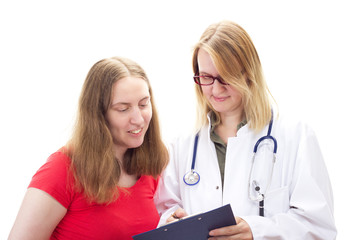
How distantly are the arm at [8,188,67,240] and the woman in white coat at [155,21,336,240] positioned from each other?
0.50 m

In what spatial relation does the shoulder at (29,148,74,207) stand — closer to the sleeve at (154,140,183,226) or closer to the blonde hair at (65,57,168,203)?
the blonde hair at (65,57,168,203)

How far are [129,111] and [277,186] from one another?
71 cm

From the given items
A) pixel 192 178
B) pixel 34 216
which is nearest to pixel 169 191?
pixel 192 178

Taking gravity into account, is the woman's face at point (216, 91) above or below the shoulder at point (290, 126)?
above

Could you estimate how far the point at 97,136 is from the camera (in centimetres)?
172

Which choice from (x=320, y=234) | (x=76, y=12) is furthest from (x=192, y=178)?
(x=76, y=12)

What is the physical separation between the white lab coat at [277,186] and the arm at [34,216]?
514 mm

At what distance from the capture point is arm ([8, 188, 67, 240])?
5.24 ft

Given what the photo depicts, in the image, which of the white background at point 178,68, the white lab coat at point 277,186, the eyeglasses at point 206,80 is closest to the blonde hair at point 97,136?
the eyeglasses at point 206,80

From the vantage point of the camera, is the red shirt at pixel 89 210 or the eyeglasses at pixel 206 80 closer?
the red shirt at pixel 89 210

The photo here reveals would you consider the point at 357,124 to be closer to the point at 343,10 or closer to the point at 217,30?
the point at 343,10

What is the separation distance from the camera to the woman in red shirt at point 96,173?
5.32ft

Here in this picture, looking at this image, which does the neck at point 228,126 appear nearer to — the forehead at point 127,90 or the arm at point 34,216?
the forehead at point 127,90

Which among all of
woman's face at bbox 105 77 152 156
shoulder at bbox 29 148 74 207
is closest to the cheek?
woman's face at bbox 105 77 152 156
